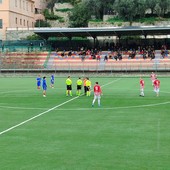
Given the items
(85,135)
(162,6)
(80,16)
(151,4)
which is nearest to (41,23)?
(80,16)

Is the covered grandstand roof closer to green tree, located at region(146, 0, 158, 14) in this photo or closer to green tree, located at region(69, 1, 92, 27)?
green tree, located at region(69, 1, 92, 27)

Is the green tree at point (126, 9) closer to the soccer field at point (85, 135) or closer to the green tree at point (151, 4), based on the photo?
the green tree at point (151, 4)

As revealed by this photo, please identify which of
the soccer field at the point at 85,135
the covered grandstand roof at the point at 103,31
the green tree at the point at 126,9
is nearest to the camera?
the soccer field at the point at 85,135

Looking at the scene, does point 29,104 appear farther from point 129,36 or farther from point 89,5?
point 89,5

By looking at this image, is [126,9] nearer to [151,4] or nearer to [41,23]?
[151,4]

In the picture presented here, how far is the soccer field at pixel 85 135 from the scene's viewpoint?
1350cm

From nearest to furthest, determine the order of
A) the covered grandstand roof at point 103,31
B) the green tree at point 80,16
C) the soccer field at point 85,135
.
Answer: the soccer field at point 85,135
the covered grandstand roof at point 103,31
the green tree at point 80,16

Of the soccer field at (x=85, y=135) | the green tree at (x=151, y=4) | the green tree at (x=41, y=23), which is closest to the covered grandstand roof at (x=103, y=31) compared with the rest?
the green tree at (x=151, y=4)

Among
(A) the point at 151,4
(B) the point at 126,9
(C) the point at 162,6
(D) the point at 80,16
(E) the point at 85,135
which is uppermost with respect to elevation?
(A) the point at 151,4

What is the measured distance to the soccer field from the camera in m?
13.5

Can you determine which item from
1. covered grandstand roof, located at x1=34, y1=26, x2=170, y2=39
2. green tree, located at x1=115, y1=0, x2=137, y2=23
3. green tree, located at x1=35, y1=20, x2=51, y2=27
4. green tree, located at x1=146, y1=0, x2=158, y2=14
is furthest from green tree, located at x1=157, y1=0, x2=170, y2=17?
green tree, located at x1=35, y1=20, x2=51, y2=27

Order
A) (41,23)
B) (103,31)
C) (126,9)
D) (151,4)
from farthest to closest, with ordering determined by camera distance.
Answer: (41,23), (151,4), (126,9), (103,31)

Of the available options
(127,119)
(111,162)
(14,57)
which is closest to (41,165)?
(111,162)

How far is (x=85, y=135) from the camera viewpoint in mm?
17859
